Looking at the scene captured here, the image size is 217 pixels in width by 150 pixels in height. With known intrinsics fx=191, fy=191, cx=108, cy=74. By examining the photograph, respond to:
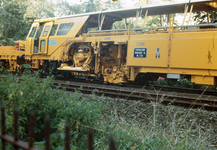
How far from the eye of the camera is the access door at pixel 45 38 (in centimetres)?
1192

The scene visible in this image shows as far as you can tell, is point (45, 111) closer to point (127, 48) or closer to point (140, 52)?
point (140, 52)

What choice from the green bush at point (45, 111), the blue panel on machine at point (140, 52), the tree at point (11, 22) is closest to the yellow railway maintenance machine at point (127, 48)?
the blue panel on machine at point (140, 52)

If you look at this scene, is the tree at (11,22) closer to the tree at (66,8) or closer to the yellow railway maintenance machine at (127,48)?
the tree at (66,8)

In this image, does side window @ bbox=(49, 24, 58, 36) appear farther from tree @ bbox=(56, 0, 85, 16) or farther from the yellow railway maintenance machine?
tree @ bbox=(56, 0, 85, 16)

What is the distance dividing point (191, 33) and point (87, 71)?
5.35m

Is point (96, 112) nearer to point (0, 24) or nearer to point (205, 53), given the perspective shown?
point (205, 53)

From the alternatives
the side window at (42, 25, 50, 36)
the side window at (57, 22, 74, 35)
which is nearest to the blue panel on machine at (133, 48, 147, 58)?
the side window at (57, 22, 74, 35)

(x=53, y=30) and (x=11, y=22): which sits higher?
(x=11, y=22)

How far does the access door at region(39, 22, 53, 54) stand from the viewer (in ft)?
39.1

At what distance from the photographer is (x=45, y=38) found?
12.0 m

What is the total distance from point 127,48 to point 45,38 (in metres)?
6.10

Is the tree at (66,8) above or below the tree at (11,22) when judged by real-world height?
above

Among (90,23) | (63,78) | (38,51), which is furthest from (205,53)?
(38,51)

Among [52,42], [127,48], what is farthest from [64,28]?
[127,48]
